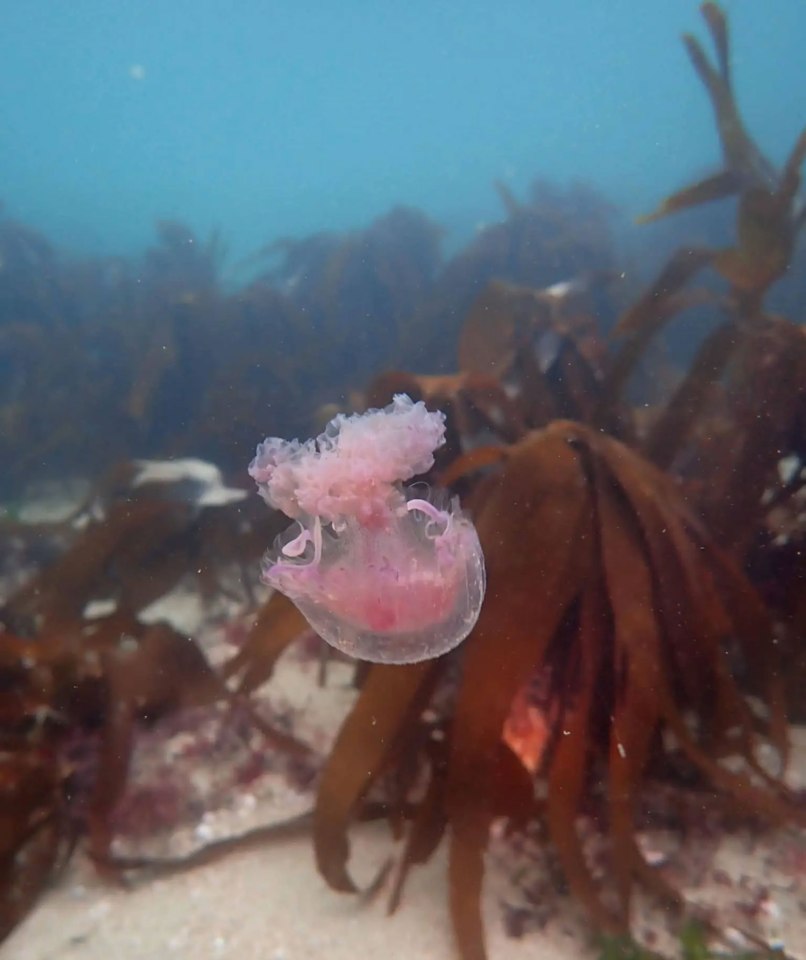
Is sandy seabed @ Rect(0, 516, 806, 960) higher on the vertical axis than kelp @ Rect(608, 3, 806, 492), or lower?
lower

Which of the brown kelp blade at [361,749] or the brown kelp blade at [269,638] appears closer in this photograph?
the brown kelp blade at [361,749]

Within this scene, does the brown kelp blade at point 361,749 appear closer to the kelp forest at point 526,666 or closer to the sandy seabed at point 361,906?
the kelp forest at point 526,666

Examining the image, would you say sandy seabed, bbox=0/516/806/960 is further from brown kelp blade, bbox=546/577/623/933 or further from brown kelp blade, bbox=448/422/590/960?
brown kelp blade, bbox=448/422/590/960

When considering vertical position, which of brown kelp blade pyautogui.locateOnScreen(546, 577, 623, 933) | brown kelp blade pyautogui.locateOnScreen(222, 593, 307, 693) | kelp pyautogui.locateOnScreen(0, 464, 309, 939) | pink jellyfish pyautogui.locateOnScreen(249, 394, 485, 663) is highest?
pink jellyfish pyautogui.locateOnScreen(249, 394, 485, 663)

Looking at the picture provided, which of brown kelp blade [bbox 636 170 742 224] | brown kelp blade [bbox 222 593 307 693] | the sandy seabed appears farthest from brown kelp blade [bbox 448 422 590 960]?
brown kelp blade [bbox 636 170 742 224]

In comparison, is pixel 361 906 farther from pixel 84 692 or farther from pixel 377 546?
pixel 84 692

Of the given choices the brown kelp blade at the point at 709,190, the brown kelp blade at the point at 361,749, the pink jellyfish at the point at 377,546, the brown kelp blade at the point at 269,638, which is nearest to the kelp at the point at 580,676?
the brown kelp blade at the point at 361,749

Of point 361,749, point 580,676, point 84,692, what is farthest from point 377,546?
point 84,692

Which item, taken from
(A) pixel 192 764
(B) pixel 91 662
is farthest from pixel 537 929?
(B) pixel 91 662
